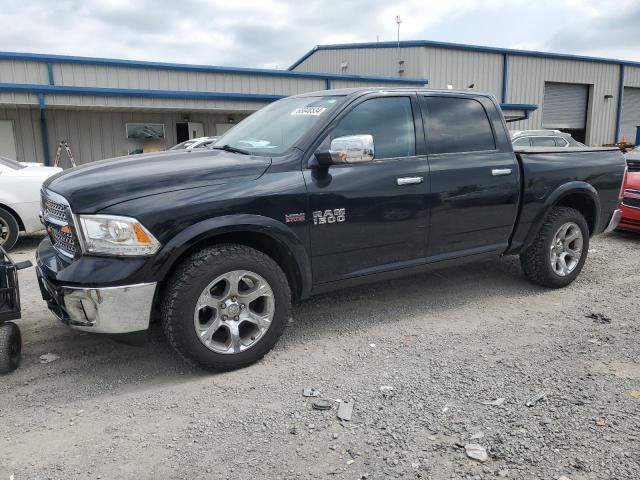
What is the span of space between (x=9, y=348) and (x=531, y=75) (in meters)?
28.2

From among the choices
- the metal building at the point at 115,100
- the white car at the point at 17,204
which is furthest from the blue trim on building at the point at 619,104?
the white car at the point at 17,204

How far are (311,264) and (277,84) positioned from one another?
1687cm

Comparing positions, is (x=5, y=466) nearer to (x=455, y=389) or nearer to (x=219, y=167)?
(x=219, y=167)

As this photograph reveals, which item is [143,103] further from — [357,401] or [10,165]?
[357,401]

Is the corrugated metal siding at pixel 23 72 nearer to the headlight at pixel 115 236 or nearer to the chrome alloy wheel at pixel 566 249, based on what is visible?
the headlight at pixel 115 236

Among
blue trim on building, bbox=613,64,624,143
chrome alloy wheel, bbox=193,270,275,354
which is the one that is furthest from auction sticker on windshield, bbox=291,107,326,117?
blue trim on building, bbox=613,64,624,143

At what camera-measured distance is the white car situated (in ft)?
23.3

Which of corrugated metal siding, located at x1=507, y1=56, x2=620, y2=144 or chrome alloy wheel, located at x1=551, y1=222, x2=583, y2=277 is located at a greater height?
corrugated metal siding, located at x1=507, y1=56, x2=620, y2=144

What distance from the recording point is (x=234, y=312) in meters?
3.45

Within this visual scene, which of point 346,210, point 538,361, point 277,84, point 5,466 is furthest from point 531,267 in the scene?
point 277,84

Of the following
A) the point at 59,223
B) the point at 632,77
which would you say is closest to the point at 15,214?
the point at 59,223

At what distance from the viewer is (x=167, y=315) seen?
3246 mm

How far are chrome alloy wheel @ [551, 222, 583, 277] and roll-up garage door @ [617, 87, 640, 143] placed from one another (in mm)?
30506

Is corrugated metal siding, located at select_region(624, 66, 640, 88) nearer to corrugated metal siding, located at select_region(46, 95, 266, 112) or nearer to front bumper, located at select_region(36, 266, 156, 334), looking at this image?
corrugated metal siding, located at select_region(46, 95, 266, 112)
